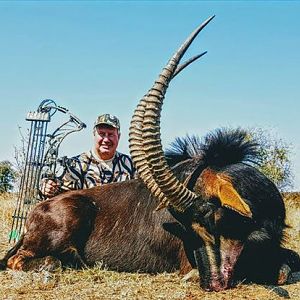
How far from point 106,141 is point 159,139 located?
A: 2542mm

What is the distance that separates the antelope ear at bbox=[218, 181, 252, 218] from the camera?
4.21 meters

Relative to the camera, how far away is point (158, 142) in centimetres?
463

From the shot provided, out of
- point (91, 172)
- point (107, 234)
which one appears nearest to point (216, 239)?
point (107, 234)

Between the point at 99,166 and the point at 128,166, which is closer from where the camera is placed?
the point at 99,166

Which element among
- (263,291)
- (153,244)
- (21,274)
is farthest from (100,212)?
(263,291)

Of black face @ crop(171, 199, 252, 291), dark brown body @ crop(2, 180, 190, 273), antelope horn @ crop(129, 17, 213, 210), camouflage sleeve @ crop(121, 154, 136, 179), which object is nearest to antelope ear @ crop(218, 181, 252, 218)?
black face @ crop(171, 199, 252, 291)

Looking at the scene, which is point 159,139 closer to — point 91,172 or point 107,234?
point 107,234

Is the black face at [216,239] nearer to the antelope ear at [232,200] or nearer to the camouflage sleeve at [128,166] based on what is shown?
the antelope ear at [232,200]

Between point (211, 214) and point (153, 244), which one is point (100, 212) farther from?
point (211, 214)

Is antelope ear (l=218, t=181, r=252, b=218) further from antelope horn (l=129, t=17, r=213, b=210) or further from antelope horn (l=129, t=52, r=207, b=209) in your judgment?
antelope horn (l=129, t=52, r=207, b=209)

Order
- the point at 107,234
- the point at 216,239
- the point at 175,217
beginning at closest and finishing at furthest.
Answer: the point at 216,239
the point at 175,217
the point at 107,234

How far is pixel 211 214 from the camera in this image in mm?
4582

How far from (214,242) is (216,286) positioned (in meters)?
0.36

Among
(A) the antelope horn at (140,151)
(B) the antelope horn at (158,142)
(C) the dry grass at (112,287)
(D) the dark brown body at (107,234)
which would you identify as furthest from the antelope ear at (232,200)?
(D) the dark brown body at (107,234)
